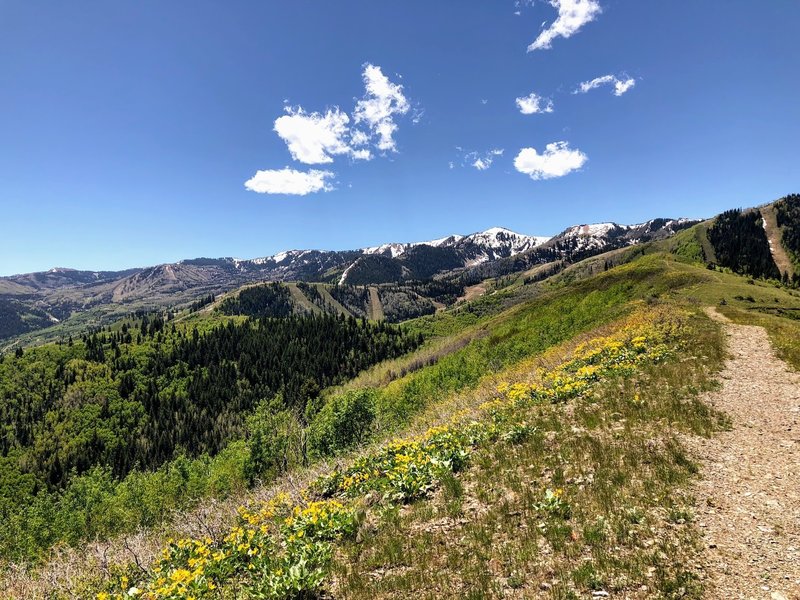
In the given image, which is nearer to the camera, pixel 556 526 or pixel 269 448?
pixel 556 526

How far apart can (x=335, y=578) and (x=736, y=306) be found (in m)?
71.4

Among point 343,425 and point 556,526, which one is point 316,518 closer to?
point 556,526

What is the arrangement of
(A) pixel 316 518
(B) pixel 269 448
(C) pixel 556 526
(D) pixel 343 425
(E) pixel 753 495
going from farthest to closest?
(D) pixel 343 425 < (B) pixel 269 448 < (A) pixel 316 518 < (E) pixel 753 495 < (C) pixel 556 526

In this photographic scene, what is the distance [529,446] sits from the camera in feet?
55.3

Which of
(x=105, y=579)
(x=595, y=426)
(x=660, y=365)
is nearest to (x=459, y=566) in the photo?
(x=595, y=426)

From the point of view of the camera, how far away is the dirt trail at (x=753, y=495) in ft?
27.7

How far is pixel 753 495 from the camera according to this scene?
11742mm

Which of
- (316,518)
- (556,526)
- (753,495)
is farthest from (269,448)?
(753,495)

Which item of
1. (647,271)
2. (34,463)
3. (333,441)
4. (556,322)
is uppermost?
(647,271)

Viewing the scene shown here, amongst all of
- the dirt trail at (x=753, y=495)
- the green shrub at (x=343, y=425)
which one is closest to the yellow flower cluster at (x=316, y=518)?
the dirt trail at (x=753, y=495)

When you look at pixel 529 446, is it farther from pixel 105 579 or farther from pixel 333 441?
pixel 333 441

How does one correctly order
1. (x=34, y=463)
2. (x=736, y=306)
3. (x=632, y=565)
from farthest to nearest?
(x=34, y=463), (x=736, y=306), (x=632, y=565)

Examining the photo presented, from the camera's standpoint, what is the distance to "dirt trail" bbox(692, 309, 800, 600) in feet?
27.7

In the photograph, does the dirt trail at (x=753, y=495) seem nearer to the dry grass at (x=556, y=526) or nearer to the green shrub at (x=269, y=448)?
the dry grass at (x=556, y=526)
